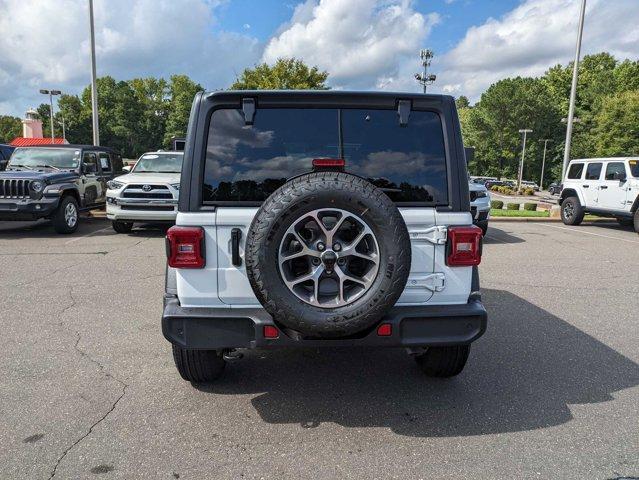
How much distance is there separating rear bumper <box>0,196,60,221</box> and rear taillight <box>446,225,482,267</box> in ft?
30.3

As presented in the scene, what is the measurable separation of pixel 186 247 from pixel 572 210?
14169 millimetres

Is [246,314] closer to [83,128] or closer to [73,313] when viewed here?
[73,313]

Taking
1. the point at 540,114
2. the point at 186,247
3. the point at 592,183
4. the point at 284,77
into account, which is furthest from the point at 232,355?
the point at 540,114

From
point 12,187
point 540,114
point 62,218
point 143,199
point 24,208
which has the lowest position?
point 62,218

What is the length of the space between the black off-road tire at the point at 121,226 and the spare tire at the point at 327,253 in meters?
8.95

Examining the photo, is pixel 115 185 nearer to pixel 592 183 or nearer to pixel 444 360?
pixel 444 360

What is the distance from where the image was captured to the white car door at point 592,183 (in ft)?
43.8

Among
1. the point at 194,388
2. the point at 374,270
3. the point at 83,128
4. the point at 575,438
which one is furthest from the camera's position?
the point at 83,128

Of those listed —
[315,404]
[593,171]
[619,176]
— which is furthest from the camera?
[593,171]

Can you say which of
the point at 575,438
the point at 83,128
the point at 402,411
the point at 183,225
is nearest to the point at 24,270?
the point at 183,225

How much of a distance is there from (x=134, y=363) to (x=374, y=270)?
2341 mm

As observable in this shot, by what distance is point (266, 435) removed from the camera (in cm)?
→ 292

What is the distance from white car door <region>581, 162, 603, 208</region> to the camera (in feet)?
43.8

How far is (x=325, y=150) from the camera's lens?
9.89ft
